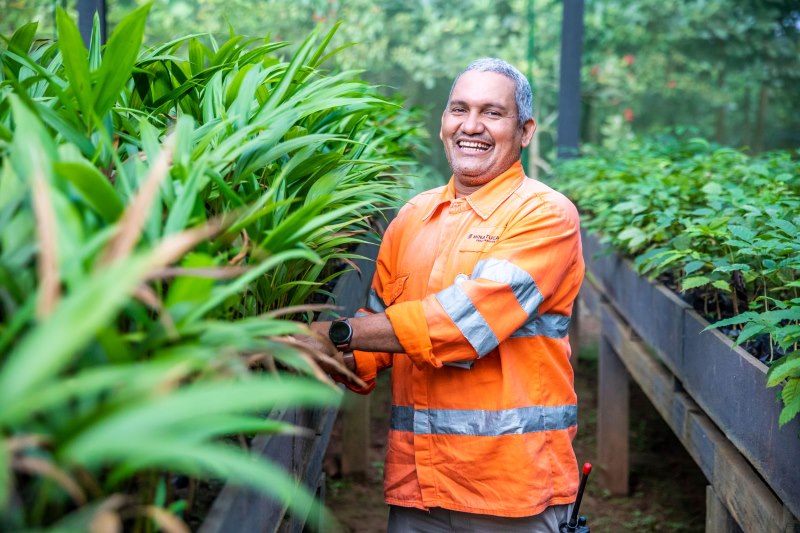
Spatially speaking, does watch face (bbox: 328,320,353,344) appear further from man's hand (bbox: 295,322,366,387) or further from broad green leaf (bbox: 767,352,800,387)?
broad green leaf (bbox: 767,352,800,387)

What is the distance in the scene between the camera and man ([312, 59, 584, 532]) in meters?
1.90

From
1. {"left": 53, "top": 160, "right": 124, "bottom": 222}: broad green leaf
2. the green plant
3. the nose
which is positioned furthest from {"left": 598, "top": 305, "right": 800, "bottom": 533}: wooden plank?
{"left": 53, "top": 160, "right": 124, "bottom": 222}: broad green leaf

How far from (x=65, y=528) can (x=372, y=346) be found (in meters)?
1.03

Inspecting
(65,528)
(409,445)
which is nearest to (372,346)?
(409,445)

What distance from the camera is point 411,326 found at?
5.83 feet

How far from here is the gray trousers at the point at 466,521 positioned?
2023 mm

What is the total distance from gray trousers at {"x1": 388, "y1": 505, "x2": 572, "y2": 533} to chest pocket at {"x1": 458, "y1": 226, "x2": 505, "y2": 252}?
0.58 meters

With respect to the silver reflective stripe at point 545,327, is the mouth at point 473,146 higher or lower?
higher

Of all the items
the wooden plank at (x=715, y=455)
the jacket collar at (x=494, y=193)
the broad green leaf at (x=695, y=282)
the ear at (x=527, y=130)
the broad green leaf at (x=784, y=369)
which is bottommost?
the wooden plank at (x=715, y=455)

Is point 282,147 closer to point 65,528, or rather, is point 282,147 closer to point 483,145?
point 483,145

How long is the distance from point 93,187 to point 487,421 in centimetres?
114

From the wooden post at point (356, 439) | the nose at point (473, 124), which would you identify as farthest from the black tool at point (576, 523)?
the wooden post at point (356, 439)

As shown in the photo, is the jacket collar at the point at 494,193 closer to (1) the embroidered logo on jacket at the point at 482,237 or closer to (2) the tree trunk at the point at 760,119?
(1) the embroidered logo on jacket at the point at 482,237

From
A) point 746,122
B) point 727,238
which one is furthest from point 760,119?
point 727,238
